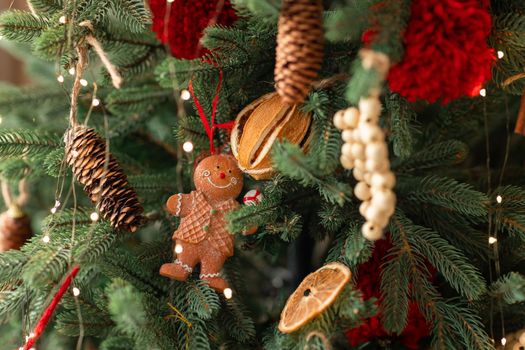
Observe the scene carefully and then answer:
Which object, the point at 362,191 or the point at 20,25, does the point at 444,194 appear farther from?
the point at 20,25

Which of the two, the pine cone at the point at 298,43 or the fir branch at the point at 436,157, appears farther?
the fir branch at the point at 436,157

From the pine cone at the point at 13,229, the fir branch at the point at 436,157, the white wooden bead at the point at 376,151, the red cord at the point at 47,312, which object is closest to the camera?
the white wooden bead at the point at 376,151

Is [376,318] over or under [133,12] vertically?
under

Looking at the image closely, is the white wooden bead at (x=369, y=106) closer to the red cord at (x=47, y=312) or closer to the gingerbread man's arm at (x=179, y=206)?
the gingerbread man's arm at (x=179, y=206)

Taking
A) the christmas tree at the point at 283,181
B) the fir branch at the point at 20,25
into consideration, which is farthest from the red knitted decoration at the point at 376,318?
the fir branch at the point at 20,25

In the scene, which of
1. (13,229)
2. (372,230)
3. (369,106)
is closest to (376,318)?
(372,230)

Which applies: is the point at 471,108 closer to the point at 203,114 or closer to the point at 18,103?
the point at 203,114
